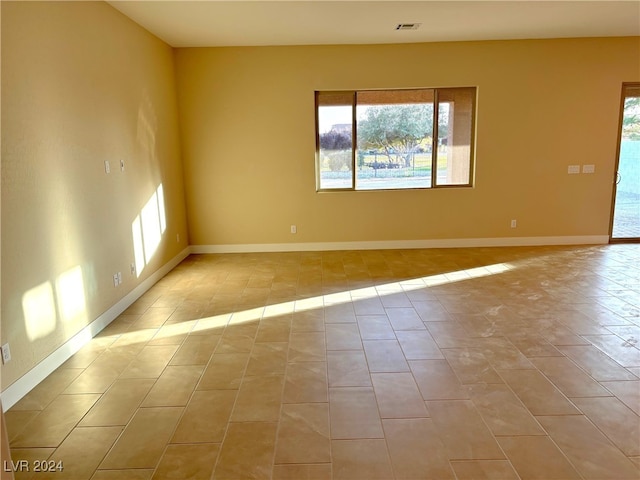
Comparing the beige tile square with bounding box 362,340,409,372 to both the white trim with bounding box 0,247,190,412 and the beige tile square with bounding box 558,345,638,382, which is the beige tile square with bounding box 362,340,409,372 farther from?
the white trim with bounding box 0,247,190,412

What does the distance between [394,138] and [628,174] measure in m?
3.43

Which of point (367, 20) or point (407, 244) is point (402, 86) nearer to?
point (367, 20)

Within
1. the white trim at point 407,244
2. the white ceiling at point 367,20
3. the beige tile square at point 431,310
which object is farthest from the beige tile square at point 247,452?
the white trim at point 407,244

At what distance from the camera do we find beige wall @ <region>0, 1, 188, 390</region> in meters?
2.65

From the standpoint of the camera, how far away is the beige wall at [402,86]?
19.4 ft

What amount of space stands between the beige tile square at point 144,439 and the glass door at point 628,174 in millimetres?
6593

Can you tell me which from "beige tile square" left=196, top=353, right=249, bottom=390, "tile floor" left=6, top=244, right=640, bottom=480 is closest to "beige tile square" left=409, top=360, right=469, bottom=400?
"tile floor" left=6, top=244, right=640, bottom=480

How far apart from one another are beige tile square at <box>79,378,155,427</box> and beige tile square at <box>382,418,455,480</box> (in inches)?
57.8

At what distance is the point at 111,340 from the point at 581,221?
248 inches

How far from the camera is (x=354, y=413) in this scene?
2428 millimetres

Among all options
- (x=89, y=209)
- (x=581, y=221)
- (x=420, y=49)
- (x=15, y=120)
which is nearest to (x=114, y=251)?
(x=89, y=209)

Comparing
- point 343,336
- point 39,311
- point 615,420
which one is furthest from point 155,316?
point 615,420

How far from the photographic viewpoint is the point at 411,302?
13.6 ft

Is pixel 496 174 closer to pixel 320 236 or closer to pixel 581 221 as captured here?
pixel 581 221
